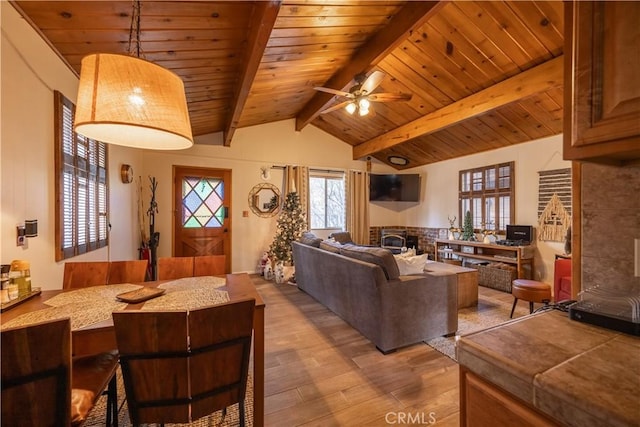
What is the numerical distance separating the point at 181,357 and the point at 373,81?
10.0ft

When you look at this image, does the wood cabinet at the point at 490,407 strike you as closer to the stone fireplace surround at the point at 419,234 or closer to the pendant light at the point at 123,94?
the pendant light at the point at 123,94

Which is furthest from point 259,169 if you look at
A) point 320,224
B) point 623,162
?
point 623,162

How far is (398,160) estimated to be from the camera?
270 inches

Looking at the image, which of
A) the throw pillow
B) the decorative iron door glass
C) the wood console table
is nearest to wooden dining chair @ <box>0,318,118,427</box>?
the throw pillow

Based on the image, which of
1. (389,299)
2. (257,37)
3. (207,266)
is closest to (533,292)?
(389,299)

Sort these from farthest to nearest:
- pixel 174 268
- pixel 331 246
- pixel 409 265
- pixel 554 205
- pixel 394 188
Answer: pixel 394 188 < pixel 554 205 < pixel 331 246 < pixel 409 265 < pixel 174 268

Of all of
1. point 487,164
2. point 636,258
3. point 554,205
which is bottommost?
point 636,258

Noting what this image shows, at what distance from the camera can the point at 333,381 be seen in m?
→ 2.04

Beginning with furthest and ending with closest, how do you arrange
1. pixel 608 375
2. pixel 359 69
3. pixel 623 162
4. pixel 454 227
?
1. pixel 454 227
2. pixel 359 69
3. pixel 623 162
4. pixel 608 375

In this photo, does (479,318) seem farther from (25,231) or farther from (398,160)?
(398,160)

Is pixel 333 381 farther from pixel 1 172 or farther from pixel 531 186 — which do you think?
pixel 531 186

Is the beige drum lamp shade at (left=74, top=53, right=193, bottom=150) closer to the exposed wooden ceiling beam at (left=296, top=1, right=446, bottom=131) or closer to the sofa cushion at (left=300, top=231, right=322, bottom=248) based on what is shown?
the exposed wooden ceiling beam at (left=296, top=1, right=446, bottom=131)

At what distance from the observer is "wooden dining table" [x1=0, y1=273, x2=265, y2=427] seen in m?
1.19

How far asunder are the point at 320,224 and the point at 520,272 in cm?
392
